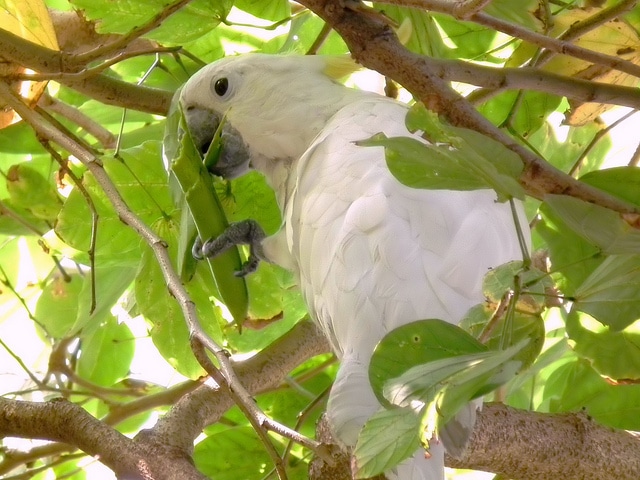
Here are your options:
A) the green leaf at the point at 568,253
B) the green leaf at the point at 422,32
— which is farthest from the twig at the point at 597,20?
the green leaf at the point at 568,253

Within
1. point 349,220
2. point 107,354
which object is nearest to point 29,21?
point 349,220

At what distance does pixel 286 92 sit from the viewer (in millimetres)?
1556

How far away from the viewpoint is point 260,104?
1566 mm

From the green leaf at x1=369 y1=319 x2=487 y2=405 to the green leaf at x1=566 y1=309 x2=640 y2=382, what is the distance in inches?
16.7

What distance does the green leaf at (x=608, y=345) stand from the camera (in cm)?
115

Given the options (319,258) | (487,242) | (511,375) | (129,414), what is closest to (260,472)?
(129,414)

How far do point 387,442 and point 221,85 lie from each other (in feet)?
3.50

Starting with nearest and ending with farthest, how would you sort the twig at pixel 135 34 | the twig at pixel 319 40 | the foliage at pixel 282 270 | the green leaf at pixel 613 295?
the foliage at pixel 282 270, the green leaf at pixel 613 295, the twig at pixel 135 34, the twig at pixel 319 40

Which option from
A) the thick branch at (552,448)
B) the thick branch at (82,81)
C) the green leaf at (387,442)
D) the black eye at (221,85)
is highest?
the black eye at (221,85)

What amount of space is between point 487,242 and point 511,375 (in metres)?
0.50

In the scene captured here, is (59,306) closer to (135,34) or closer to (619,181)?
(135,34)

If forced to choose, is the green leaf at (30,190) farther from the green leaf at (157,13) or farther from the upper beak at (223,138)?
the green leaf at (157,13)

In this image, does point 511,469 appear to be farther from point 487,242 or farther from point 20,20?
point 20,20

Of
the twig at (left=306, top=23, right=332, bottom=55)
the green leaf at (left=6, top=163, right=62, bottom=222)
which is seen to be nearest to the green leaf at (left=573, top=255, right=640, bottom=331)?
the twig at (left=306, top=23, right=332, bottom=55)
